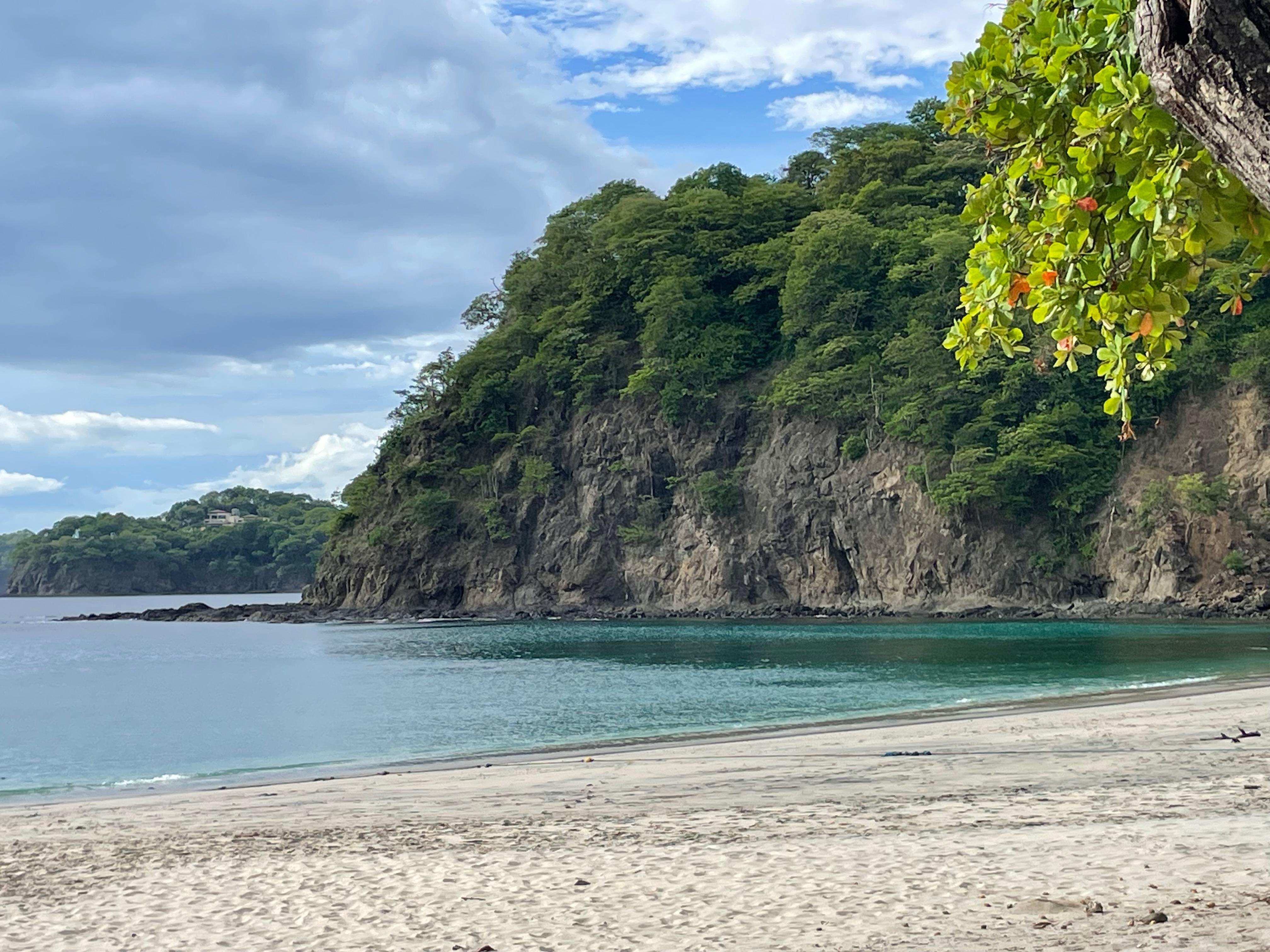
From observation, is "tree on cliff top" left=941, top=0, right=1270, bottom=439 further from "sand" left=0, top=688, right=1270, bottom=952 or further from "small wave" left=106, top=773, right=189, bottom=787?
"small wave" left=106, top=773, right=189, bottom=787

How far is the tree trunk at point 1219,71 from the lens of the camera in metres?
3.14

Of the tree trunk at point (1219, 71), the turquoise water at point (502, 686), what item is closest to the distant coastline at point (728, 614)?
the turquoise water at point (502, 686)

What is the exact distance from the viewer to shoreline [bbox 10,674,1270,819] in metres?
17.0

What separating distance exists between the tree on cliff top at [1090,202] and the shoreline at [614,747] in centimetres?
1336

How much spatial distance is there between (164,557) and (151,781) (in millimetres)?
143437

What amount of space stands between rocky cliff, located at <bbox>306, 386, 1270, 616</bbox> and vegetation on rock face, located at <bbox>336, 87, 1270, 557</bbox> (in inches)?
33.8

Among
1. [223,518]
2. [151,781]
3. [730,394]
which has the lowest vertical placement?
[151,781]

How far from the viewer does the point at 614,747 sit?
19734 millimetres

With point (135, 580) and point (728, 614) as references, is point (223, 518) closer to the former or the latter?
point (135, 580)

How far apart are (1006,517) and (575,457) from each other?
2929 centimetres

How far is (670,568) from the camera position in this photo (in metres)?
70.4

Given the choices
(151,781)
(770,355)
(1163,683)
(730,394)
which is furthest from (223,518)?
(1163,683)

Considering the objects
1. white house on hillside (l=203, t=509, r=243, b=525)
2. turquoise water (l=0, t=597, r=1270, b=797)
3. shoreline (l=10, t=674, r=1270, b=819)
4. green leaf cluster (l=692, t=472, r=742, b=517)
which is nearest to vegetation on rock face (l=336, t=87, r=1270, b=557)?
green leaf cluster (l=692, t=472, r=742, b=517)

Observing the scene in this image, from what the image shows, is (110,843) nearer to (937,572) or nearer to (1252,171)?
(1252,171)
